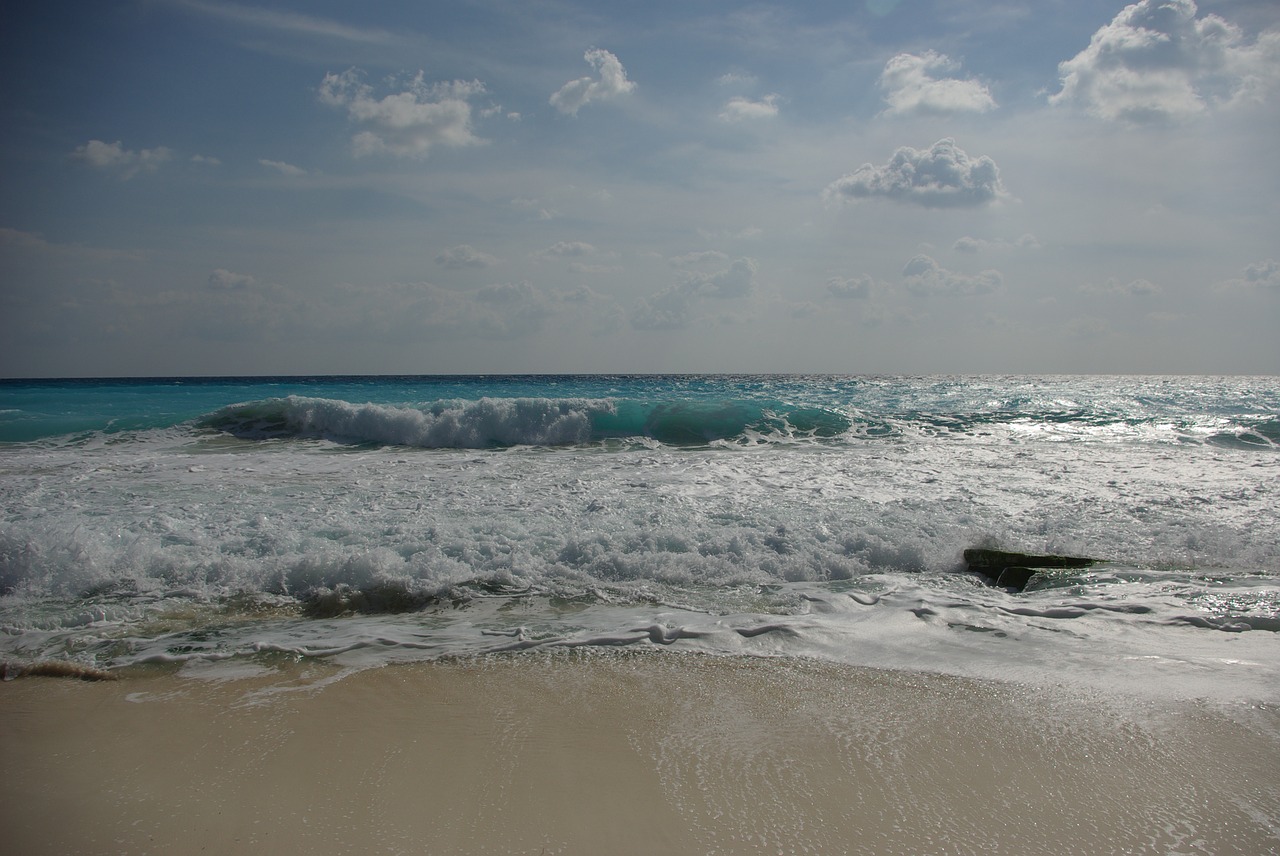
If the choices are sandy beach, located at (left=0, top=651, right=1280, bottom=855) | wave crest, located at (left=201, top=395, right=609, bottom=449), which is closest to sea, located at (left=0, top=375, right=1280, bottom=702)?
sandy beach, located at (left=0, top=651, right=1280, bottom=855)

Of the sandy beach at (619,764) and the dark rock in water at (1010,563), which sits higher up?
the dark rock in water at (1010,563)

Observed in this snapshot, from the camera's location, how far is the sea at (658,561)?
414 centimetres

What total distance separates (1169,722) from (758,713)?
1.86 meters

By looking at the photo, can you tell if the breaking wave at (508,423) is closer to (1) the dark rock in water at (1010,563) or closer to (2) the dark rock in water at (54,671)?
(1) the dark rock in water at (1010,563)

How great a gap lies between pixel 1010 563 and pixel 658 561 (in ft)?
9.41

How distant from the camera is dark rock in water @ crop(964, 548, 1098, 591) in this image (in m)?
5.45

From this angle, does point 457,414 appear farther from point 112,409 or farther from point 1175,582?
point 1175,582

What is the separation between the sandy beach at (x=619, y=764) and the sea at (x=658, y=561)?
37cm

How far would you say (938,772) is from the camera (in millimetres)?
2756

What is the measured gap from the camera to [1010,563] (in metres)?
5.66

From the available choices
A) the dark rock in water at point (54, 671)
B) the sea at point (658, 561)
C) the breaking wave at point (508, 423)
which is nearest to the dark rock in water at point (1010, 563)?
the sea at point (658, 561)

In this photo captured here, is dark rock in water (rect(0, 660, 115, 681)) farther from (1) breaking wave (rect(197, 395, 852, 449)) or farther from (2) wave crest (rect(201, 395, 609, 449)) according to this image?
(2) wave crest (rect(201, 395, 609, 449))

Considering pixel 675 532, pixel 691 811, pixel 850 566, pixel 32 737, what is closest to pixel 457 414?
pixel 675 532

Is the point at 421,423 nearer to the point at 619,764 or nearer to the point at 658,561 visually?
the point at 658,561
